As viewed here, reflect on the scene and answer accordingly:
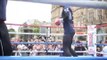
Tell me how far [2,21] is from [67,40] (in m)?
1.06

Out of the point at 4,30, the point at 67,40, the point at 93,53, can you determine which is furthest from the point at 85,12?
the point at 4,30

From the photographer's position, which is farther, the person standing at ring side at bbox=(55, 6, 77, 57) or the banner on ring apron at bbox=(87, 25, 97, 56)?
the banner on ring apron at bbox=(87, 25, 97, 56)

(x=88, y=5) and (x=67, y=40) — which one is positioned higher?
(x=88, y=5)

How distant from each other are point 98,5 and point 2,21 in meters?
0.86

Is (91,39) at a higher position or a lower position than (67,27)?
lower

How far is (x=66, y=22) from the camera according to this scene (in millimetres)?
2582

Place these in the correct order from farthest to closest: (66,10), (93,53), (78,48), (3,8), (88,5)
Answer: (78,48) < (93,53) < (66,10) < (88,5) < (3,8)

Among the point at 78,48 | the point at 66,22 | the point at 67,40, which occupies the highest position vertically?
the point at 66,22

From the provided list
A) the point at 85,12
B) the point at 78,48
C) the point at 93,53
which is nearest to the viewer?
the point at 93,53

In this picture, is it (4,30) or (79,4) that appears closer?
(4,30)

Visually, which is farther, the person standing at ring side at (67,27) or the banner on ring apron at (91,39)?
the banner on ring apron at (91,39)

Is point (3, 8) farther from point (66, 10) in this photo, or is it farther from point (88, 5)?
point (66, 10)

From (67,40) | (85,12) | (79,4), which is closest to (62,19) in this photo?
(67,40)

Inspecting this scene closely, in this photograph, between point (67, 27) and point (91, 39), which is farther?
point (91, 39)
